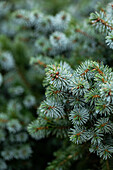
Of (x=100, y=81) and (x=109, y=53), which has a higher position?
(x=109, y=53)

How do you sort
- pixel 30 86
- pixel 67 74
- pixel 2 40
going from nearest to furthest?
1. pixel 67 74
2. pixel 2 40
3. pixel 30 86

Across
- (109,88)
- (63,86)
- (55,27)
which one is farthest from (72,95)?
(55,27)

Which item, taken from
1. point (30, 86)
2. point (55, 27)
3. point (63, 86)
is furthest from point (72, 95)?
point (30, 86)

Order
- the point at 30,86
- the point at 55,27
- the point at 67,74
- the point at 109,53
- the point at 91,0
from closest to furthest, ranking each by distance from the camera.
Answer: the point at 67,74, the point at 109,53, the point at 55,27, the point at 30,86, the point at 91,0

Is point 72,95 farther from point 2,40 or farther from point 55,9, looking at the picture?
point 55,9

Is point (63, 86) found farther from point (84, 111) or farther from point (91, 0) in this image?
point (91, 0)

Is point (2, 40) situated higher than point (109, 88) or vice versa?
point (2, 40)

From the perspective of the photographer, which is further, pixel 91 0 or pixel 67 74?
pixel 91 0

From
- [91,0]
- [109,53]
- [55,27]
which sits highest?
[91,0]

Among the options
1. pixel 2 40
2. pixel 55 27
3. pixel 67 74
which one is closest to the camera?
pixel 67 74
